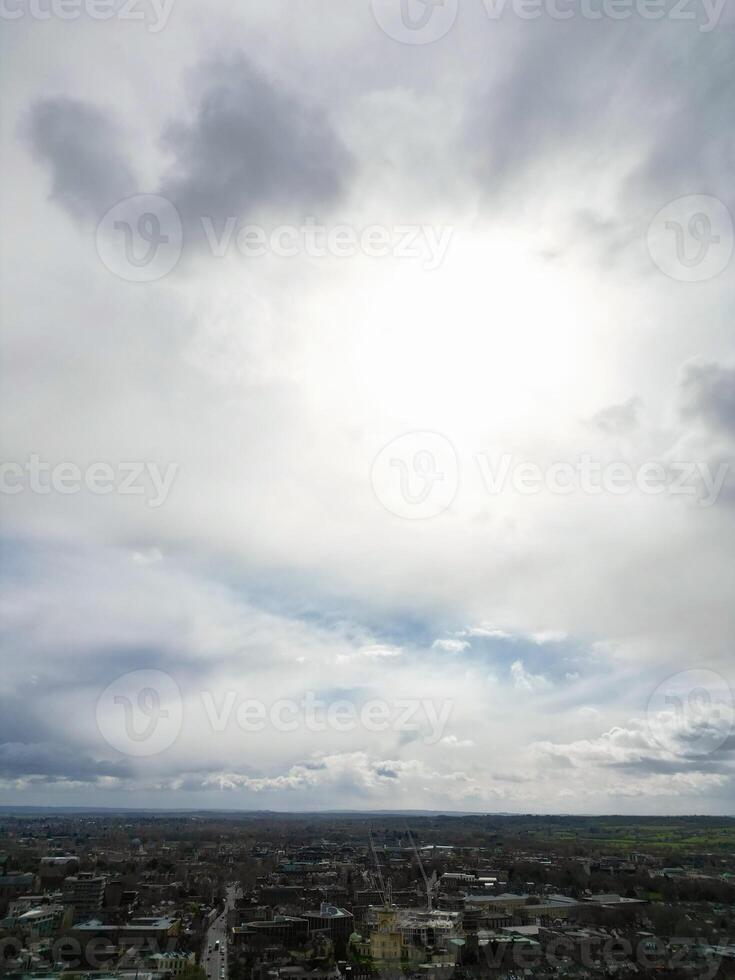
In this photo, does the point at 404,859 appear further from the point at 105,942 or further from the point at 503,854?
the point at 105,942

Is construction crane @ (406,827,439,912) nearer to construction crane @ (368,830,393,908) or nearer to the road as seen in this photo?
construction crane @ (368,830,393,908)

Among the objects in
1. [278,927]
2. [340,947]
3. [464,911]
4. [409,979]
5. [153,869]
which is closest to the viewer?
[409,979]

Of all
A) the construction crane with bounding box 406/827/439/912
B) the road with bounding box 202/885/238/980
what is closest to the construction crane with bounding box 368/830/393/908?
the construction crane with bounding box 406/827/439/912

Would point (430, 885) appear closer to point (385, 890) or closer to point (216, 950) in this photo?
point (385, 890)

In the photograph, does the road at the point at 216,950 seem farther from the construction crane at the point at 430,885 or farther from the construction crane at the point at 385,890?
the construction crane at the point at 430,885

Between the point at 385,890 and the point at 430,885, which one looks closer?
the point at 385,890

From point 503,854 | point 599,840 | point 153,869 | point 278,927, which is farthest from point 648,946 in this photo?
point 599,840

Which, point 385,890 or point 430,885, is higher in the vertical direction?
point 385,890

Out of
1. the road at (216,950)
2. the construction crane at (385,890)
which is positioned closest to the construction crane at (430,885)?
the construction crane at (385,890)

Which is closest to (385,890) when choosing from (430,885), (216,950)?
(430,885)
